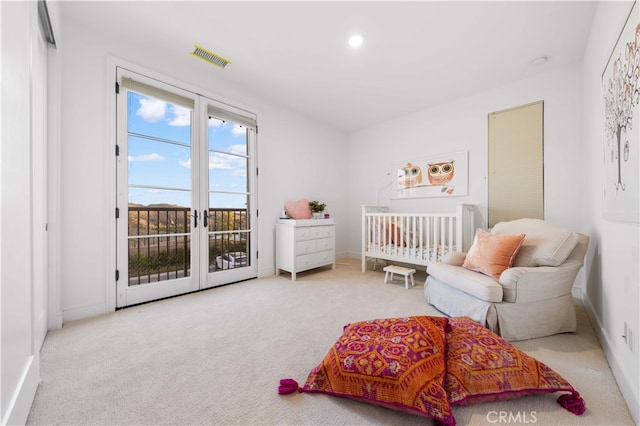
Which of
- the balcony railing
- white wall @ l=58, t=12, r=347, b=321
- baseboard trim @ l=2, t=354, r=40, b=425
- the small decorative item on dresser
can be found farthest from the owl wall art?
baseboard trim @ l=2, t=354, r=40, b=425

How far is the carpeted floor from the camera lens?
108cm

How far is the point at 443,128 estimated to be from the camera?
11.7ft

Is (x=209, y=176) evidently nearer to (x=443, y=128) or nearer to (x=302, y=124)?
(x=302, y=124)

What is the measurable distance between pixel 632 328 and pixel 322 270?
3.01m

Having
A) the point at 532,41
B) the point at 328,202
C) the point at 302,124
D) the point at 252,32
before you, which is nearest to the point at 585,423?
the point at 532,41

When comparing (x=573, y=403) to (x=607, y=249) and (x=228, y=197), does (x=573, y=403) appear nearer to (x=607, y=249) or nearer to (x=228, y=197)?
(x=607, y=249)

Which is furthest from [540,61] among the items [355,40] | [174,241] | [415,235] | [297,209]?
[174,241]

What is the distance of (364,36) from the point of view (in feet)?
7.30

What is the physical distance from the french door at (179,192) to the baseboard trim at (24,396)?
119 centimetres

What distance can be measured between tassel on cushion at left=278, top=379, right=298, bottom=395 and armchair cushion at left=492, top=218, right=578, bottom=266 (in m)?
1.95

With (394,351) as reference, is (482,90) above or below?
above

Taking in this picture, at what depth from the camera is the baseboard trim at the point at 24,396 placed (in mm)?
890

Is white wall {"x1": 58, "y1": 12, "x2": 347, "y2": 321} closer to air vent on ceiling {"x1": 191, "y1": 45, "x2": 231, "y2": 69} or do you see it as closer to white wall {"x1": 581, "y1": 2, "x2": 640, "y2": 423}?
air vent on ceiling {"x1": 191, "y1": 45, "x2": 231, "y2": 69}

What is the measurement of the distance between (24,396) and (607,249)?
3.16 m
